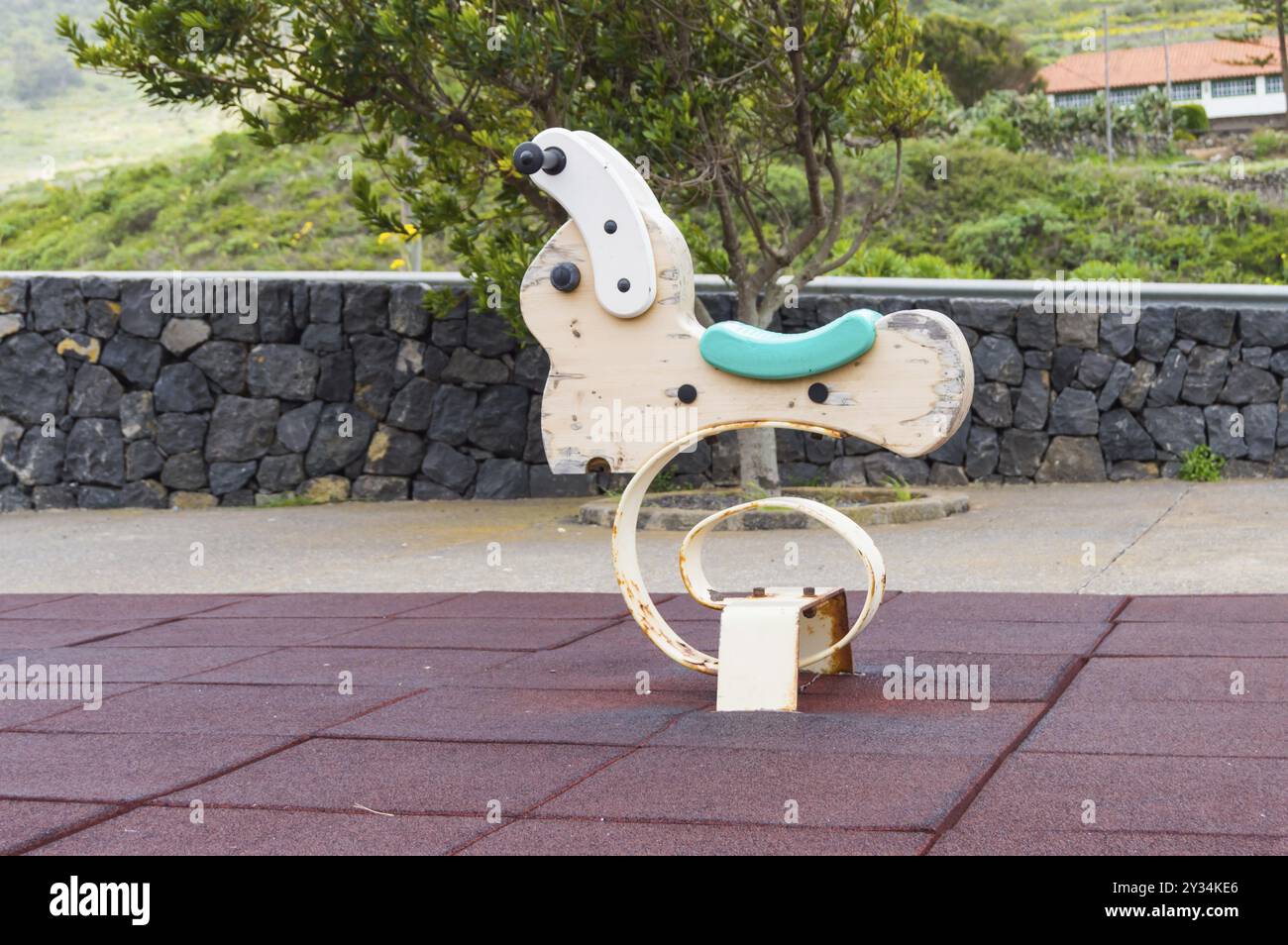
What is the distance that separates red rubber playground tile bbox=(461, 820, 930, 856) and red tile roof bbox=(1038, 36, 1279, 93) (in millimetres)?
38270

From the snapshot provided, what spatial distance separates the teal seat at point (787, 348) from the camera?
4875 millimetres

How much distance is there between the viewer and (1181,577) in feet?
23.8

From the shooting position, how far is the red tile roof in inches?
1578

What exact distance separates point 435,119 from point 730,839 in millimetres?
8042

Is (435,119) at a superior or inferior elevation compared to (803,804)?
superior

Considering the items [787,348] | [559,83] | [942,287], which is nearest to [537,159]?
[787,348]

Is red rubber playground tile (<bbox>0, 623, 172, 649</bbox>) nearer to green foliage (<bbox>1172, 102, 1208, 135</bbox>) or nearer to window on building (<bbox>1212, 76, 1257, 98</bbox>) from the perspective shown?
green foliage (<bbox>1172, 102, 1208, 135</bbox>)

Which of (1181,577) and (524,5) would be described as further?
(524,5)

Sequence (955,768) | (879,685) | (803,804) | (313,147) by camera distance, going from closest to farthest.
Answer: (803,804) < (955,768) < (879,685) < (313,147)

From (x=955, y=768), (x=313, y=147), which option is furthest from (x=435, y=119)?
(x=313, y=147)

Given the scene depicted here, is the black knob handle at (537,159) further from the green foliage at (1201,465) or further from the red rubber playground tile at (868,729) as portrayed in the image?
the green foliage at (1201,465)

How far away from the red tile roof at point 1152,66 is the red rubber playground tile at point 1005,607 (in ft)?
114
